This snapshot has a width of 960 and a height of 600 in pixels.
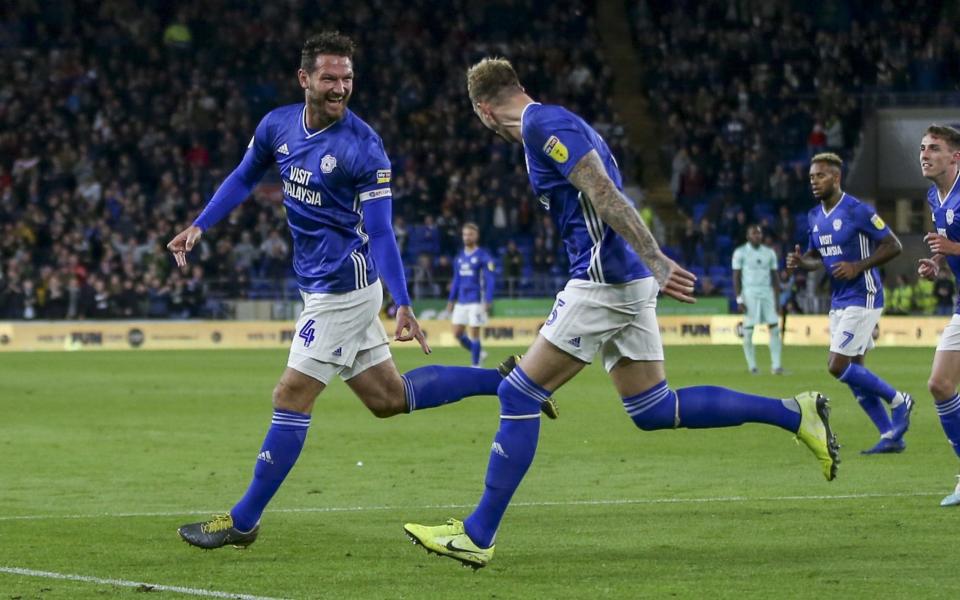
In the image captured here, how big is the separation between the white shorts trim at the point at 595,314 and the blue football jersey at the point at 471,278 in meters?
19.1

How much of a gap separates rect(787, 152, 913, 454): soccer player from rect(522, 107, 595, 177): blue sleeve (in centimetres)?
644

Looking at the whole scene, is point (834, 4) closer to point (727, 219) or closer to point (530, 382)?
point (727, 219)

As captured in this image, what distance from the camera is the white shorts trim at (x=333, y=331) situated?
832 centimetres

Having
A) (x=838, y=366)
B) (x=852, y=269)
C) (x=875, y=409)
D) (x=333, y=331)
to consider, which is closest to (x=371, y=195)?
(x=333, y=331)

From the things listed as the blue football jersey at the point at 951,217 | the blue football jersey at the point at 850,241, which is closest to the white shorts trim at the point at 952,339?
the blue football jersey at the point at 951,217

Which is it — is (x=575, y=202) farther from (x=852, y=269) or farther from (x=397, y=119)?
(x=397, y=119)

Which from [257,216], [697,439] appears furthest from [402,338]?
[257,216]

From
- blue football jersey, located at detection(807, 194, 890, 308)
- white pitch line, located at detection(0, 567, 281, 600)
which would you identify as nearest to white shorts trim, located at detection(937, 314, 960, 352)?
blue football jersey, located at detection(807, 194, 890, 308)

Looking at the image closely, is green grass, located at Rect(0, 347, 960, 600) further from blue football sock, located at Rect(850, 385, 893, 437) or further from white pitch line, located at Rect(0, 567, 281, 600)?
blue football sock, located at Rect(850, 385, 893, 437)

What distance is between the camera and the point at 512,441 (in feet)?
25.2

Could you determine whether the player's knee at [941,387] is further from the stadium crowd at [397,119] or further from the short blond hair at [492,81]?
the stadium crowd at [397,119]

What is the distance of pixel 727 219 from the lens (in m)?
37.6

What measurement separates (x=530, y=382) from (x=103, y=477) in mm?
5430

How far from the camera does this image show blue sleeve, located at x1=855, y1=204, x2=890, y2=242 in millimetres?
13641
